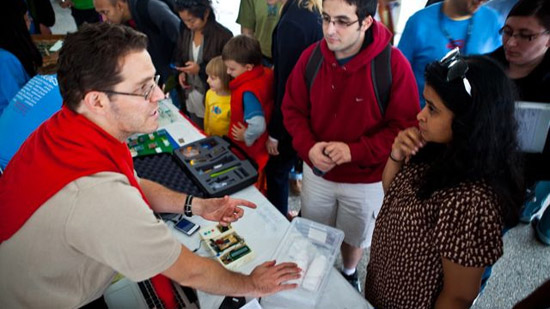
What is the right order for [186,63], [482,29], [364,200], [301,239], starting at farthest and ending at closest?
[186,63] → [482,29] → [364,200] → [301,239]

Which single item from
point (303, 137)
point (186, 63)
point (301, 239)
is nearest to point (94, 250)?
point (301, 239)

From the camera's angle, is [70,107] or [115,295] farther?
[115,295]

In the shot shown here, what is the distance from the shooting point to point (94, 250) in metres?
0.84

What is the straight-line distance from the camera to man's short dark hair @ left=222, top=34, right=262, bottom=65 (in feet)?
6.53

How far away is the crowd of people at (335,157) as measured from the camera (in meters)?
0.88

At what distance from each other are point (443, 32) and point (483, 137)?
1166mm

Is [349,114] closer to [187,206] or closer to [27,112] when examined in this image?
[187,206]

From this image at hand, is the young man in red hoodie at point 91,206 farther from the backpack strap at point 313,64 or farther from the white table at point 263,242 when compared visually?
the backpack strap at point 313,64

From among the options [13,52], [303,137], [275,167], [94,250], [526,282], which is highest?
[13,52]

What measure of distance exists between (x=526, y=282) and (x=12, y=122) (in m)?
2.87

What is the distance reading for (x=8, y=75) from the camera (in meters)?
1.93

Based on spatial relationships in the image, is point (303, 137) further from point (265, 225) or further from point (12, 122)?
point (12, 122)

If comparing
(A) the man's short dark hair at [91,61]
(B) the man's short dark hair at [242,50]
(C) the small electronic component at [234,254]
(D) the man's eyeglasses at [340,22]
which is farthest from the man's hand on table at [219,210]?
(B) the man's short dark hair at [242,50]

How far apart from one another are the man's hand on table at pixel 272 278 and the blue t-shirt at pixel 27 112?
1.23 m
